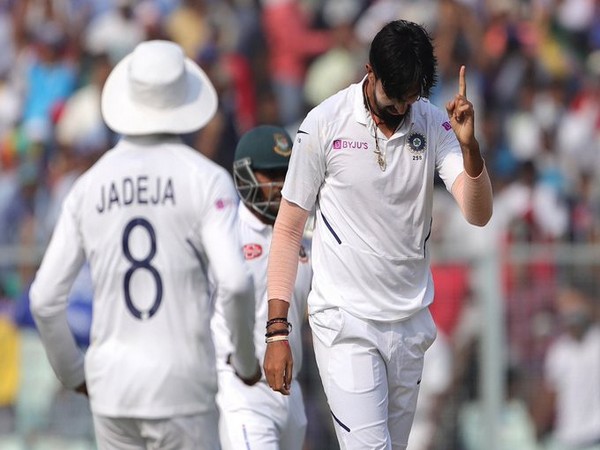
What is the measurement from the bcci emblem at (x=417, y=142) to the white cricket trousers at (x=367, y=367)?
700 millimetres

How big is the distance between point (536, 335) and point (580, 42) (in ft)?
15.5

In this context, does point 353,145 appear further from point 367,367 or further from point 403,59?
point 367,367

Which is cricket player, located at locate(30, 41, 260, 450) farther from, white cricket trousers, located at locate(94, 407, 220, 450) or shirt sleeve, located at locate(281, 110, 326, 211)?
shirt sleeve, located at locate(281, 110, 326, 211)

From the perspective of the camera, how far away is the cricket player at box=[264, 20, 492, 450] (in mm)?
5809

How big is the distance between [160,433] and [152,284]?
696mm

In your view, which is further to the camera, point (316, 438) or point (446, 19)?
point (446, 19)

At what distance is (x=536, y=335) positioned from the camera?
11492 mm

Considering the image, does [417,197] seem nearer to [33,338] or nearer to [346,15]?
[33,338]

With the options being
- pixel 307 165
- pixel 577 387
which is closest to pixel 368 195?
pixel 307 165

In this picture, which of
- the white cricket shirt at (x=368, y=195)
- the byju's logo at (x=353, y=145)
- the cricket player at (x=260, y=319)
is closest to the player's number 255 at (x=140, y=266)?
the cricket player at (x=260, y=319)

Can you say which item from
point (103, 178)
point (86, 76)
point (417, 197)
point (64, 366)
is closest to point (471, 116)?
point (417, 197)

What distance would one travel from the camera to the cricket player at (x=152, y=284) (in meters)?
6.35

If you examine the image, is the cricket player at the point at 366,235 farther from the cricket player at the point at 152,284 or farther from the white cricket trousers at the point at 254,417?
the white cricket trousers at the point at 254,417

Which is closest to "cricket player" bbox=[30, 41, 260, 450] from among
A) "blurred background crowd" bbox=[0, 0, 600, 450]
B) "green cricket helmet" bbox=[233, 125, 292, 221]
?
"green cricket helmet" bbox=[233, 125, 292, 221]
